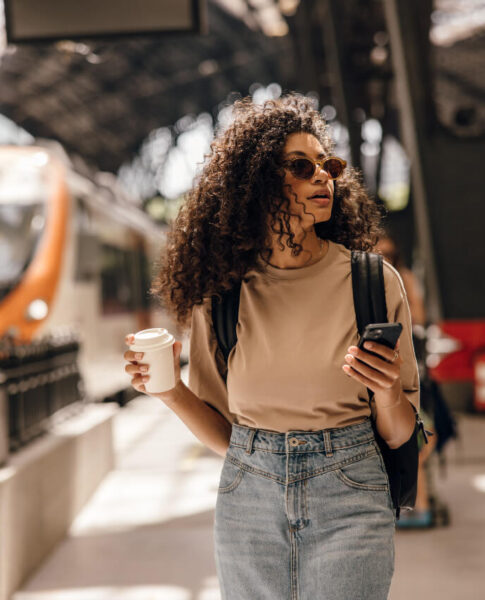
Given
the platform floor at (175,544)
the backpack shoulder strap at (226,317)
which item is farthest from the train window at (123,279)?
the backpack shoulder strap at (226,317)

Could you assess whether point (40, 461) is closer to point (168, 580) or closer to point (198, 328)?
point (168, 580)

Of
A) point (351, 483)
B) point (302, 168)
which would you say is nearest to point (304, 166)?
point (302, 168)

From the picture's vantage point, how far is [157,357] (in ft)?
6.05

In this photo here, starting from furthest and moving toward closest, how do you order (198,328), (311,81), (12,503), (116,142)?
(116,142), (311,81), (12,503), (198,328)

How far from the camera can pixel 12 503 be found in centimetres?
399

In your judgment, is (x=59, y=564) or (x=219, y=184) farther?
(x=59, y=564)

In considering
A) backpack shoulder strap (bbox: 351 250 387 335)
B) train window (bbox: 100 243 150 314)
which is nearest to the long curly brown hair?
backpack shoulder strap (bbox: 351 250 387 335)

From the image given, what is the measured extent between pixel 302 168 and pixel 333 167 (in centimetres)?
12

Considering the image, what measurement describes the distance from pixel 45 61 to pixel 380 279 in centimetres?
2158

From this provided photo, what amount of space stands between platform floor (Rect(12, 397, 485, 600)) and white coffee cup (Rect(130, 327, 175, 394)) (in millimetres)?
2405

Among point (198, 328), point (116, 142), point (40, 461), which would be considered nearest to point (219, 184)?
point (198, 328)

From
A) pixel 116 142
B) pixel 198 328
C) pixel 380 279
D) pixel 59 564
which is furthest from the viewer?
pixel 116 142

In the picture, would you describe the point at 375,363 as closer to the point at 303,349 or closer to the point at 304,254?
the point at 303,349

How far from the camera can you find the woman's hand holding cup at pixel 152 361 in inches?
72.2
